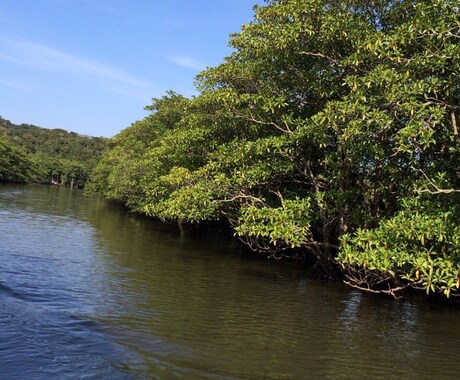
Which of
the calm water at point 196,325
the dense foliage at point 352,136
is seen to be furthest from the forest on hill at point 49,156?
the calm water at point 196,325

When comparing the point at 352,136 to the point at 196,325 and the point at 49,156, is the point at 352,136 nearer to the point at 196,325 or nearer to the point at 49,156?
the point at 196,325

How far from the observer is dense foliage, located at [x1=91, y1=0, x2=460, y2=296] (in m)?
9.56

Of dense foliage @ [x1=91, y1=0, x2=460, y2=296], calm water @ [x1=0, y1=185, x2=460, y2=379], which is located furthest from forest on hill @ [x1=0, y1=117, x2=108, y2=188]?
calm water @ [x1=0, y1=185, x2=460, y2=379]

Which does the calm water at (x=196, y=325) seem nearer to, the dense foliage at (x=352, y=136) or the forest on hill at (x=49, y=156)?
the dense foliage at (x=352, y=136)

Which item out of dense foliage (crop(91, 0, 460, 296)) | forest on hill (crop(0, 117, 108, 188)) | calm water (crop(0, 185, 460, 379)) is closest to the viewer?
calm water (crop(0, 185, 460, 379))

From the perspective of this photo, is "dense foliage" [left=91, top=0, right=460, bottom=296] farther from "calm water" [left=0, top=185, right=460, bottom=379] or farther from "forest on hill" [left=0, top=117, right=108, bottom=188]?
"forest on hill" [left=0, top=117, right=108, bottom=188]

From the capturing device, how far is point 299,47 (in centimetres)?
1306

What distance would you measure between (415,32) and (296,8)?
379cm

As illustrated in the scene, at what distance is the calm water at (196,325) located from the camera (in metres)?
6.19

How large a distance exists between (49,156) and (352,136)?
12068 cm

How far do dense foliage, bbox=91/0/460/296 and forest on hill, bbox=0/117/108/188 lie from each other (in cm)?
5892

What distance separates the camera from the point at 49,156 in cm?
11900

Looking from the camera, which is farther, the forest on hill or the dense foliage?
the forest on hill

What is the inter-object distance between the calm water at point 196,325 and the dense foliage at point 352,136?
50.6 inches
